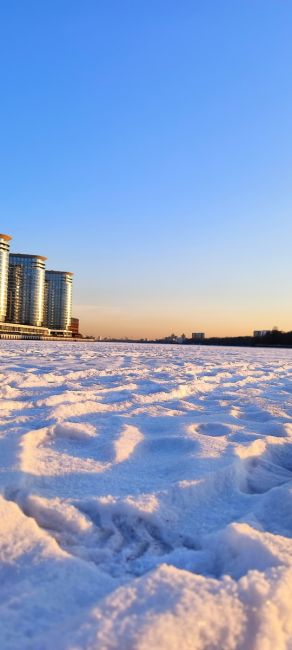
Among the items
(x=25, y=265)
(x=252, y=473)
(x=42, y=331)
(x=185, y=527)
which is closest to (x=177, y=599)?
(x=185, y=527)

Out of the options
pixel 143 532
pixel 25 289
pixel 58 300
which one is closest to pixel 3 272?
pixel 25 289

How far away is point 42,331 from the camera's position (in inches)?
3573

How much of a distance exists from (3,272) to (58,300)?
33.1 m

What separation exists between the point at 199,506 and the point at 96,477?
0.50m

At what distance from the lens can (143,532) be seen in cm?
163

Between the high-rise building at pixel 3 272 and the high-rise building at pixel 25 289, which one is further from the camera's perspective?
the high-rise building at pixel 25 289

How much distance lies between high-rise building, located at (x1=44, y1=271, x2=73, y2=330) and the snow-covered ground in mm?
105425

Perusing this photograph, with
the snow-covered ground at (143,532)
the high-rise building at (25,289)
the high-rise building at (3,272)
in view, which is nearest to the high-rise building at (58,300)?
the high-rise building at (25,289)

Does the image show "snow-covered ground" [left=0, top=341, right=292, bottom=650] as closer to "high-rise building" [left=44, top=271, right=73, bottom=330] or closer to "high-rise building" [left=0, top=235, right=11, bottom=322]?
"high-rise building" [left=0, top=235, right=11, bottom=322]

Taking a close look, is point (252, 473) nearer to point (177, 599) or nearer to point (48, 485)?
point (48, 485)

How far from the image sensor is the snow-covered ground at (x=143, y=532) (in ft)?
3.49

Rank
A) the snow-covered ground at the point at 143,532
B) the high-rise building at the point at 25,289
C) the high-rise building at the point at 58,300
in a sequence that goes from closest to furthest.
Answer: the snow-covered ground at the point at 143,532 → the high-rise building at the point at 25,289 → the high-rise building at the point at 58,300

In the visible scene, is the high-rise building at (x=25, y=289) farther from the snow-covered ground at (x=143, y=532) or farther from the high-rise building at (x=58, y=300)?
the snow-covered ground at (x=143, y=532)

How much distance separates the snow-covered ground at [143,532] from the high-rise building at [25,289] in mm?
93522
